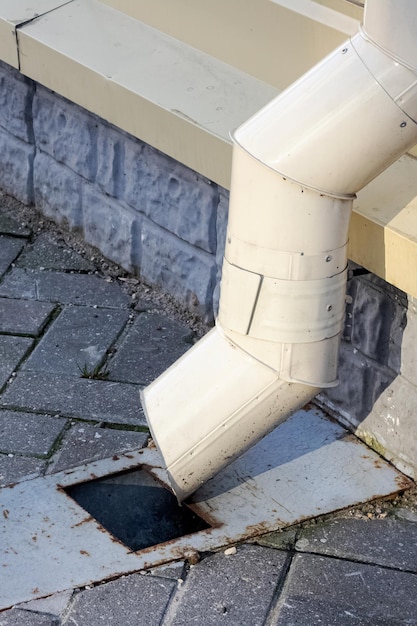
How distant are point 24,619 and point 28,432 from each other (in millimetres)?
861

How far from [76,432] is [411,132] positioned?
5.17 feet

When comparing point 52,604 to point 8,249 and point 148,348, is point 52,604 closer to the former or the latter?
point 148,348

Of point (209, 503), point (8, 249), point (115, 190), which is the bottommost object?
point (8, 249)

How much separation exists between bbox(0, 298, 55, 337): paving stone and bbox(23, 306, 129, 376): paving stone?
0.19 feet

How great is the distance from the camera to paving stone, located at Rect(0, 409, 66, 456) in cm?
349

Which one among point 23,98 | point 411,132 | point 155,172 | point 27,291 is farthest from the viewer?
point 23,98

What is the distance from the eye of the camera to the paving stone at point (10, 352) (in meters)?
3.89

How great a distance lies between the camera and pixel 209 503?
3.24 meters

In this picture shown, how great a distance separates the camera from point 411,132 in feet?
8.63

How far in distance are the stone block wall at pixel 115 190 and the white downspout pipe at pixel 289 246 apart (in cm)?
98

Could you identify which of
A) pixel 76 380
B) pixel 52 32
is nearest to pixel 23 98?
pixel 52 32

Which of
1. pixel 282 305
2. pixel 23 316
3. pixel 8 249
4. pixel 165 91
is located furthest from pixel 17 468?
pixel 8 249

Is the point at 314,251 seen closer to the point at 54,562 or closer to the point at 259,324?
the point at 259,324

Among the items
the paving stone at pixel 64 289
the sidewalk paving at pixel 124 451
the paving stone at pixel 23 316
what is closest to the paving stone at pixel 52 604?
the sidewalk paving at pixel 124 451
